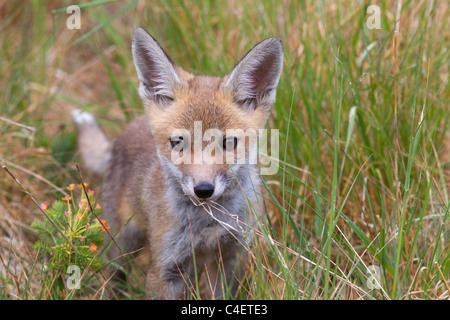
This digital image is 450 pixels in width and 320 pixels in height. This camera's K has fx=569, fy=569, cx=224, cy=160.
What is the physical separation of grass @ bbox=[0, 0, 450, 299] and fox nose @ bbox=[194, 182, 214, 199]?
1.02 feet

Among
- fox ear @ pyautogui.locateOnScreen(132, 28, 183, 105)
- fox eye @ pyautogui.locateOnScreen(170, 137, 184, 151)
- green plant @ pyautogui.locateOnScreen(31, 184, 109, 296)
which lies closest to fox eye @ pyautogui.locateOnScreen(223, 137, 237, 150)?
fox eye @ pyautogui.locateOnScreen(170, 137, 184, 151)

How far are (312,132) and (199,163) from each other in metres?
1.08

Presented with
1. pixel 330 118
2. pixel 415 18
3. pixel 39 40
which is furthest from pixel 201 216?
pixel 39 40

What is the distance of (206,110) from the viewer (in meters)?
2.72

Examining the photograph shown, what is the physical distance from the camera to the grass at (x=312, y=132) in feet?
8.26

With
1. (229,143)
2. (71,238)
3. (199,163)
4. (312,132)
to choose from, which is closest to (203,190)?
(199,163)

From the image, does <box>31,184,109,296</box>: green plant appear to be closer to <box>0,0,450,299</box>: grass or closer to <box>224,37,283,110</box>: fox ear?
<box>0,0,450,299</box>: grass

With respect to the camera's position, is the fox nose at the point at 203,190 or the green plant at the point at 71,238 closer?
the fox nose at the point at 203,190

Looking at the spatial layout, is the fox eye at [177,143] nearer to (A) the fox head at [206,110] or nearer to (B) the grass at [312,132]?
(A) the fox head at [206,110]

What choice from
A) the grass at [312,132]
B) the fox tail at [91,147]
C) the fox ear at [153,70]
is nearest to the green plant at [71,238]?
the grass at [312,132]

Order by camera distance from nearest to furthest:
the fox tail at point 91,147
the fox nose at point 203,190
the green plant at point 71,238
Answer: the fox nose at point 203,190 → the green plant at point 71,238 → the fox tail at point 91,147

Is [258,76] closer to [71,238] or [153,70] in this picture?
[153,70]

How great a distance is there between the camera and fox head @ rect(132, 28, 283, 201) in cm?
258

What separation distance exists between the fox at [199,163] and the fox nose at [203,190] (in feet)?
0.20
